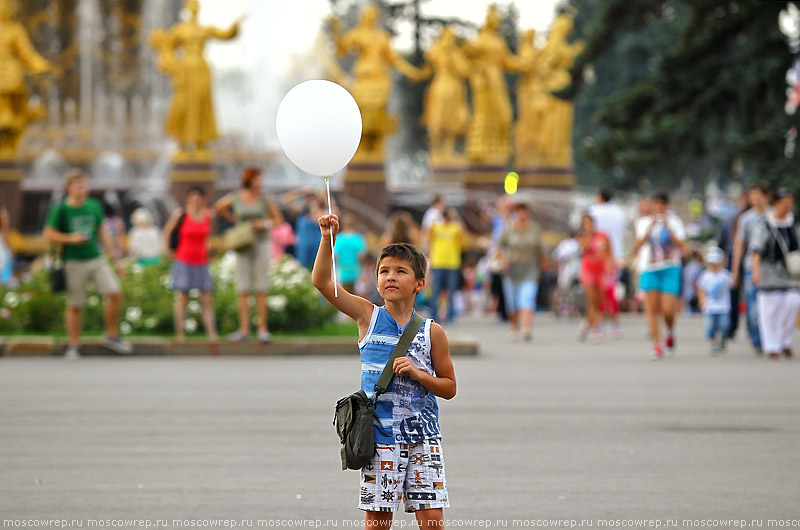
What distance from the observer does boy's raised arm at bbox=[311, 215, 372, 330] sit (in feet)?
18.8

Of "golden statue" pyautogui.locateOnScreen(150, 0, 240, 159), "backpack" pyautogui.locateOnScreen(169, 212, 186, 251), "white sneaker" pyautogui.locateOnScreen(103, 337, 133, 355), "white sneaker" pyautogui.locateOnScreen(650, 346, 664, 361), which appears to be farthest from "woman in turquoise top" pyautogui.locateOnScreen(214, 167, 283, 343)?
"golden statue" pyautogui.locateOnScreen(150, 0, 240, 159)

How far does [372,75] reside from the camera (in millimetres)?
37094

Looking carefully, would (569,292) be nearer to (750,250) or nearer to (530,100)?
(750,250)

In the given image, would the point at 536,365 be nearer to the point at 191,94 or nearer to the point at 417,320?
the point at 417,320

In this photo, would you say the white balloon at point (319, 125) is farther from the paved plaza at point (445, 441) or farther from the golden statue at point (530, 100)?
the golden statue at point (530, 100)

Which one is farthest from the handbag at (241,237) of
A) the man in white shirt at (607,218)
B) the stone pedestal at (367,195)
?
the stone pedestal at (367,195)

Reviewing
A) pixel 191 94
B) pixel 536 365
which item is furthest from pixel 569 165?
pixel 536 365

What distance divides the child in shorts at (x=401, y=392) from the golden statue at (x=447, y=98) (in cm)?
3620

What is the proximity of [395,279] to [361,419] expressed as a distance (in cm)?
52

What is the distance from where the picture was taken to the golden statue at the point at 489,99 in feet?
132

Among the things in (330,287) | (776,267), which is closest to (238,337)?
(776,267)

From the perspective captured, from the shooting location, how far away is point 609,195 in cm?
2092

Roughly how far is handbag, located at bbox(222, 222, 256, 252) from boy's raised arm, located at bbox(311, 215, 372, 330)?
10.3 m

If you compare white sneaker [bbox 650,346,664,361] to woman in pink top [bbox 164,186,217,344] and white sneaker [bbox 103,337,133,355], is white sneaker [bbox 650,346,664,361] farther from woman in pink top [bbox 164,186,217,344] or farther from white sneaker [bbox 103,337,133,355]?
white sneaker [bbox 103,337,133,355]
